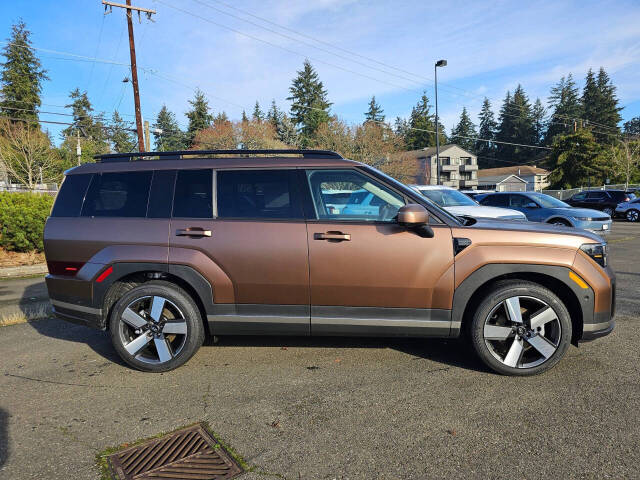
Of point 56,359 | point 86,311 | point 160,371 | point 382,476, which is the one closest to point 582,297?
point 382,476

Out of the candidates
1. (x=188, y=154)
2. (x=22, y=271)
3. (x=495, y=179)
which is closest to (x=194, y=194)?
(x=188, y=154)

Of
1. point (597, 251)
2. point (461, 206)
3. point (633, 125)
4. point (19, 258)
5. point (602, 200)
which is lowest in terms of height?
point (19, 258)

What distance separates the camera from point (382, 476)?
228 centimetres

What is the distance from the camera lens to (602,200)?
25016 millimetres

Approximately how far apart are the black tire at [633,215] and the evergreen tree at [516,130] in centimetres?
7089

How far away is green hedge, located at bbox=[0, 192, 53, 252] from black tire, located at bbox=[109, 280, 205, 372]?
820cm

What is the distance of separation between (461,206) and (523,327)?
22.6 feet

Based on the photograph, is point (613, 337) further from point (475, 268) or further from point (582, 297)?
point (475, 268)

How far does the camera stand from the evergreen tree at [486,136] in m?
93.4

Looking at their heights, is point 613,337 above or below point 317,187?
below

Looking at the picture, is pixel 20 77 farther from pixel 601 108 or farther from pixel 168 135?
pixel 601 108

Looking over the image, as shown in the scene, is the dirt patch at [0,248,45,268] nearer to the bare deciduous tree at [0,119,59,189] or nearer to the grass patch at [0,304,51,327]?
the grass patch at [0,304,51,327]

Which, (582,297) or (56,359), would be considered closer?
(582,297)

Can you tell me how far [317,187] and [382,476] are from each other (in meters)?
2.30
